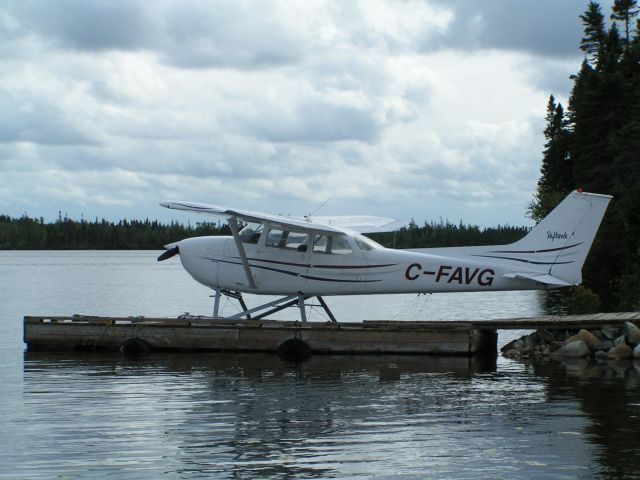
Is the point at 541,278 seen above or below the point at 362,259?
below

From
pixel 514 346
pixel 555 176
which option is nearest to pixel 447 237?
pixel 555 176

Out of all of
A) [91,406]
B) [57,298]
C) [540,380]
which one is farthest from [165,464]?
[57,298]

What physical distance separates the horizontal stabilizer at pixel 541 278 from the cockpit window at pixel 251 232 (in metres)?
4.43

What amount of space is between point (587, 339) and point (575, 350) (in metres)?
0.38

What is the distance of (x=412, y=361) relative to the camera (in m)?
17.4

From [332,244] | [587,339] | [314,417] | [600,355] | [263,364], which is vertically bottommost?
[314,417]

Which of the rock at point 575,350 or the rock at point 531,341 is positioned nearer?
the rock at point 575,350

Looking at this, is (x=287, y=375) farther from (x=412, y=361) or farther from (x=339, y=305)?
(x=339, y=305)

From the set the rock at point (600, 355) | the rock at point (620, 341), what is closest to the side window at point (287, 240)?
the rock at point (600, 355)

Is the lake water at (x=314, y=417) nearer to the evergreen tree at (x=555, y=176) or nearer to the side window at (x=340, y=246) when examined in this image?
the side window at (x=340, y=246)

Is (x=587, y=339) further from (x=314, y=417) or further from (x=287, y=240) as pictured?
(x=314, y=417)

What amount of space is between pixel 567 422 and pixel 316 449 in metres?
3.19

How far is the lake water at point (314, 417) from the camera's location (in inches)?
394

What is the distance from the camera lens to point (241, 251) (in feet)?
59.5
